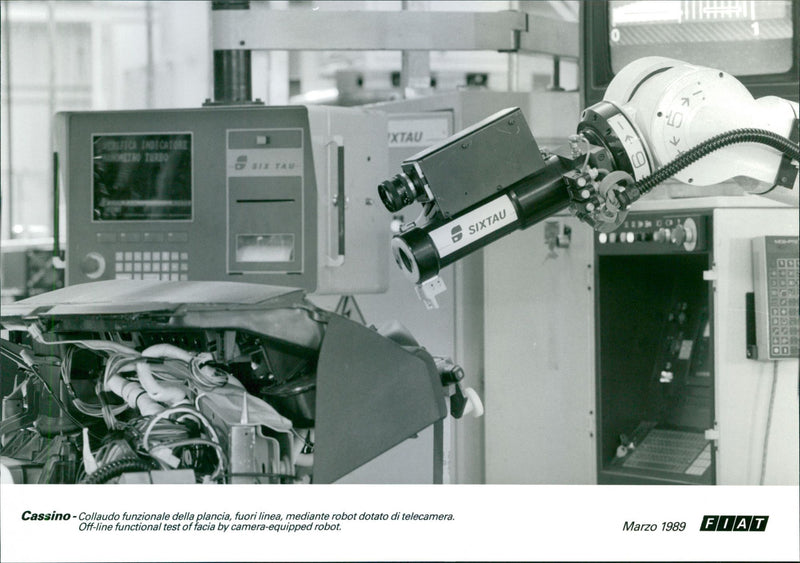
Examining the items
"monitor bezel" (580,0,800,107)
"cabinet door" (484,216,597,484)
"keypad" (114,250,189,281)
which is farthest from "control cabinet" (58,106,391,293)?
"monitor bezel" (580,0,800,107)

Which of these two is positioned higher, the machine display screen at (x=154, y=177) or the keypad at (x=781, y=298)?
the machine display screen at (x=154, y=177)

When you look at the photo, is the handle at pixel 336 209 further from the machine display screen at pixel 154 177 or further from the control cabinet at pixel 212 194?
the machine display screen at pixel 154 177

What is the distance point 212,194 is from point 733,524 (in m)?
1.63

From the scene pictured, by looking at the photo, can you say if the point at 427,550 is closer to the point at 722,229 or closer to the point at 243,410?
the point at 243,410

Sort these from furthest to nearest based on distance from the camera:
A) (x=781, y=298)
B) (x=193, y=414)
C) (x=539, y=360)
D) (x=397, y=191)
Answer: (x=539, y=360) < (x=781, y=298) < (x=397, y=191) < (x=193, y=414)

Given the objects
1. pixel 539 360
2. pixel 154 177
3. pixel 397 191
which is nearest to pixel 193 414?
pixel 397 191

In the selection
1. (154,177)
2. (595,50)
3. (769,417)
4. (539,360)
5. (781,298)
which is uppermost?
(595,50)

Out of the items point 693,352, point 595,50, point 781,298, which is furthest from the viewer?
point 693,352

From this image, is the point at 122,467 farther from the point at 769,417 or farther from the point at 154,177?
the point at 769,417

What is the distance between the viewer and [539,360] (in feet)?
9.97

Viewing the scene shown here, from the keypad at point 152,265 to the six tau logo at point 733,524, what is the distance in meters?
1.51

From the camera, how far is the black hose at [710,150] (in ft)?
6.56

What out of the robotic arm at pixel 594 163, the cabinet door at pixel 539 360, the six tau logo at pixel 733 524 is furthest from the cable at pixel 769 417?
the robotic arm at pixel 594 163

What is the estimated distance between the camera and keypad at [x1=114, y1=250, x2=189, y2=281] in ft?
9.07
